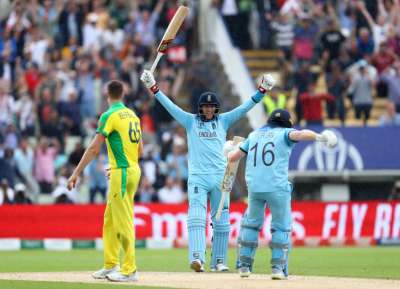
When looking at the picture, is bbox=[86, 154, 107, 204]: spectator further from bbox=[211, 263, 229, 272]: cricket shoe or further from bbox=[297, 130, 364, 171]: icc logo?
bbox=[211, 263, 229, 272]: cricket shoe

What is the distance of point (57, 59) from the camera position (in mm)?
34562

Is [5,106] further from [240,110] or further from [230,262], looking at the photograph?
[240,110]

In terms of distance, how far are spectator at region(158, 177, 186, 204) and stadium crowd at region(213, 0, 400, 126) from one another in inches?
132

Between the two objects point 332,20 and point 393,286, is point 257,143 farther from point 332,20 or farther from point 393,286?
point 332,20

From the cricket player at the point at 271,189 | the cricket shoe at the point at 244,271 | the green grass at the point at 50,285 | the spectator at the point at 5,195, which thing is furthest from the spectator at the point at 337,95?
the green grass at the point at 50,285

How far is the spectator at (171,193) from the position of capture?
32.5m

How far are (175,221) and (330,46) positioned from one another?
7489mm

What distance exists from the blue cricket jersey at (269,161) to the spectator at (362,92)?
16.3 meters

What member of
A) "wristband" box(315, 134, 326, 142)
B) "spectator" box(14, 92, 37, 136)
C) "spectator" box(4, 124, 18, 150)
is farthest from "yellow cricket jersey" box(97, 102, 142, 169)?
"spectator" box(14, 92, 37, 136)

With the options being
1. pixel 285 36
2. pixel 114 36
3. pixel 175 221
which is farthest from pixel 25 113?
pixel 285 36

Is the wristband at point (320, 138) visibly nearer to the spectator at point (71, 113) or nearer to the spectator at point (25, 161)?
the spectator at point (25, 161)

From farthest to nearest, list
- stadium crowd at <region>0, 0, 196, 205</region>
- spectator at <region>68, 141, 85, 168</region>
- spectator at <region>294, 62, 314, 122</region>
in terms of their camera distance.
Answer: spectator at <region>294, 62, 314, 122</region>
stadium crowd at <region>0, 0, 196, 205</region>
spectator at <region>68, 141, 85, 168</region>

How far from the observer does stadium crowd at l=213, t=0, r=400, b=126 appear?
34.3 meters

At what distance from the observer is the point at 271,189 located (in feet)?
58.5
